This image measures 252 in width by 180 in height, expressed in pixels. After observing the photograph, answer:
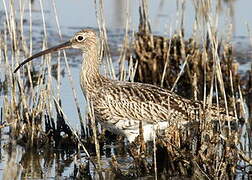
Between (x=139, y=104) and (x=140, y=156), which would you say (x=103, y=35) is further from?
(x=140, y=156)

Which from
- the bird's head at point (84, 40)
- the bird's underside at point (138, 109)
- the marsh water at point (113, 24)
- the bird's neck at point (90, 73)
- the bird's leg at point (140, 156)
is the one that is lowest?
the bird's leg at point (140, 156)

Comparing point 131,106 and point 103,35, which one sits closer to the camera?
point 131,106

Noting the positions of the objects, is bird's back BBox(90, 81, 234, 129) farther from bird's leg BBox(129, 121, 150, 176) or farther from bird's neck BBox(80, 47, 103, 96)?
bird's leg BBox(129, 121, 150, 176)

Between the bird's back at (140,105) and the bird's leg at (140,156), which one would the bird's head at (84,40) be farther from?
the bird's leg at (140,156)

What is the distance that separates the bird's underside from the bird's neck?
4.4 inches

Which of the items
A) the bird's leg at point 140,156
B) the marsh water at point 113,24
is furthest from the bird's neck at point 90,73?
the bird's leg at point 140,156

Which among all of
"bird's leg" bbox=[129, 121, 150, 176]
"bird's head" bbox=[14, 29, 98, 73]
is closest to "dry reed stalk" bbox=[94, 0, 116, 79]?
"bird's head" bbox=[14, 29, 98, 73]

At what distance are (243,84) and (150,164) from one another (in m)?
4.27

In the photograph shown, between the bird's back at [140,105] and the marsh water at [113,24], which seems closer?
the bird's back at [140,105]

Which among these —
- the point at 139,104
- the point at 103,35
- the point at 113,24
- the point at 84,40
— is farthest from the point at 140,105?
the point at 113,24

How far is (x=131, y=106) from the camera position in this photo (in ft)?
31.2

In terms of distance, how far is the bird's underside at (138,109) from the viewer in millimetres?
9422

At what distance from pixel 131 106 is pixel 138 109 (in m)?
0.08

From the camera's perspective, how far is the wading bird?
9.43 m
